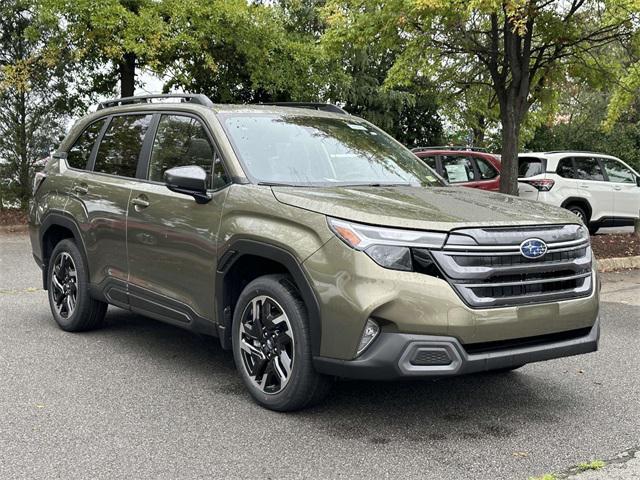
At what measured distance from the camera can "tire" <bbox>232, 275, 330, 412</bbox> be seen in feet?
13.5

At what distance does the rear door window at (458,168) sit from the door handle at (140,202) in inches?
381

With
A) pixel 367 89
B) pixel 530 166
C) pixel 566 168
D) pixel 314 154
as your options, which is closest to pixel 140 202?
pixel 314 154

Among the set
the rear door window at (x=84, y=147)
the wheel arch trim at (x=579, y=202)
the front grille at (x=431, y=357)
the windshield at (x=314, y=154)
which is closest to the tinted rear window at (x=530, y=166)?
the wheel arch trim at (x=579, y=202)

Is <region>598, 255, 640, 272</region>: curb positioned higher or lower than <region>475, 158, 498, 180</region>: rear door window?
lower

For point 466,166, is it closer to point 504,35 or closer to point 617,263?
point 504,35

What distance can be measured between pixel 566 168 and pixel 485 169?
181 cm

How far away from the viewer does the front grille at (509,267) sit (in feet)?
12.6

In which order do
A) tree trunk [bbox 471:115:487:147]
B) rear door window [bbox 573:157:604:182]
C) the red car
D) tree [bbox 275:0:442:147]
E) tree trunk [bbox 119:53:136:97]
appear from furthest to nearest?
1. tree trunk [bbox 471:115:487:147]
2. tree [bbox 275:0:442:147]
3. tree trunk [bbox 119:53:136:97]
4. rear door window [bbox 573:157:604:182]
5. the red car

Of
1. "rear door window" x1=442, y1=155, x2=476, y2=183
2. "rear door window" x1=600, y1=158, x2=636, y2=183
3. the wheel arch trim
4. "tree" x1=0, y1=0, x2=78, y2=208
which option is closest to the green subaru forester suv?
"rear door window" x1=442, y1=155, x2=476, y2=183

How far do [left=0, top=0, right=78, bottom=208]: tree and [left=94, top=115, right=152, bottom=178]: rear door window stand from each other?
10210 millimetres

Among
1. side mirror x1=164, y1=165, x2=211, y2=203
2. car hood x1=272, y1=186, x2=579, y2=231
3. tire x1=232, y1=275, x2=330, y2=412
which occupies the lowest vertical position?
tire x1=232, y1=275, x2=330, y2=412

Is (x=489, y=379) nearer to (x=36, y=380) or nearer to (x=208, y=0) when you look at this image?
(x=36, y=380)

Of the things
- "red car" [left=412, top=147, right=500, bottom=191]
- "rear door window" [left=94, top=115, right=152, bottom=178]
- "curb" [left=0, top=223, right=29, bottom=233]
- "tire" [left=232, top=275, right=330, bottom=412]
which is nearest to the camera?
"tire" [left=232, top=275, right=330, bottom=412]

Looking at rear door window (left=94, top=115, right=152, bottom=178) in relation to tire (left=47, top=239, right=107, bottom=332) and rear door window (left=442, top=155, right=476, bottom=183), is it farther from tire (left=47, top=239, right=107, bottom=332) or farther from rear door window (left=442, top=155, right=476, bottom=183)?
rear door window (left=442, top=155, right=476, bottom=183)
